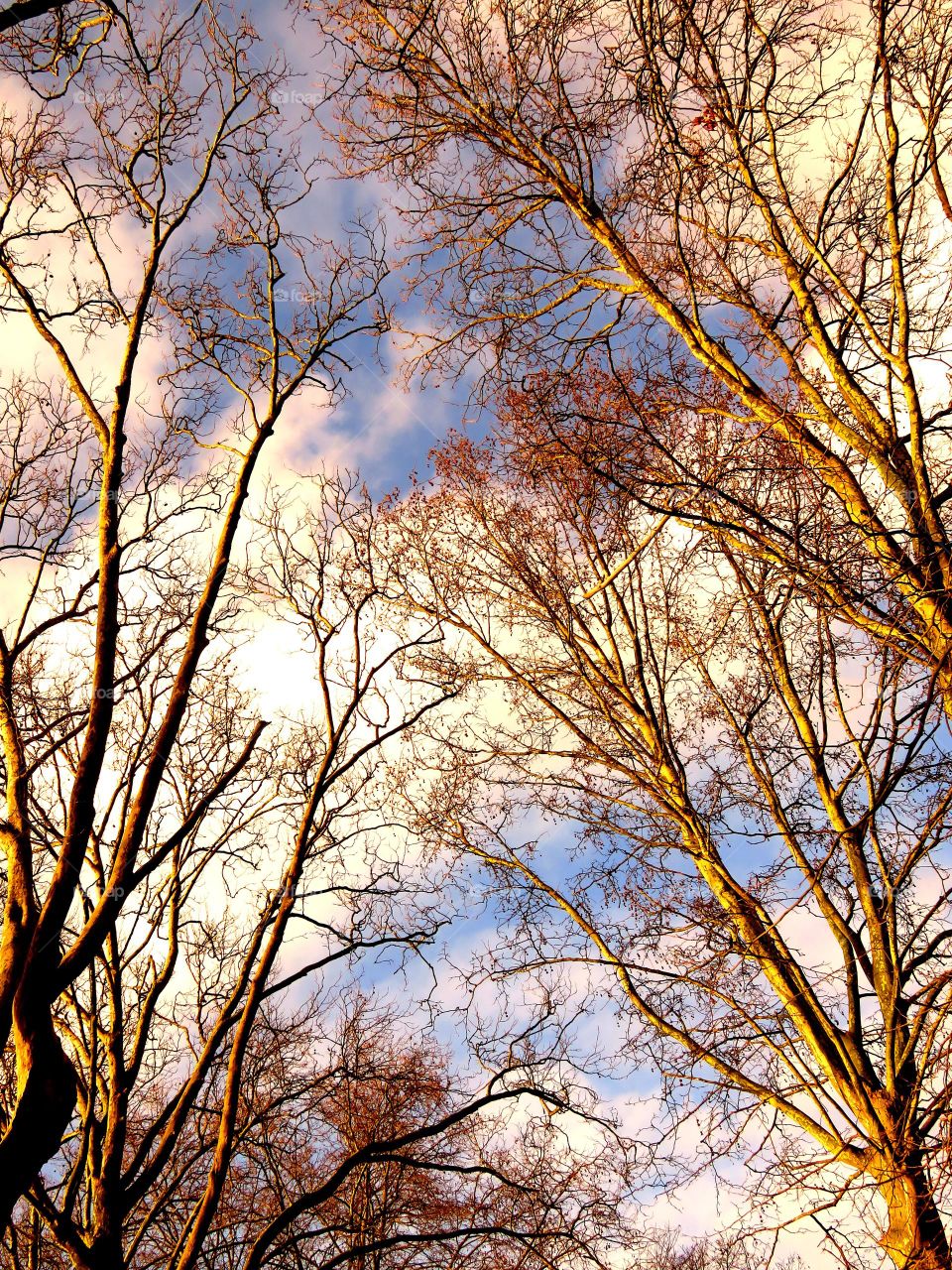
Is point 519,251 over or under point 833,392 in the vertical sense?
over

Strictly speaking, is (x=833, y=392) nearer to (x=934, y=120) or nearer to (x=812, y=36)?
(x=934, y=120)

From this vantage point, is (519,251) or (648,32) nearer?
(648,32)

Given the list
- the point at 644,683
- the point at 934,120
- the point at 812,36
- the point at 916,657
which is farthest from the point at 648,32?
the point at 644,683

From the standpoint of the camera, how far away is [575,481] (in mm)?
8109

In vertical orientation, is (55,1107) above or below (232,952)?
below

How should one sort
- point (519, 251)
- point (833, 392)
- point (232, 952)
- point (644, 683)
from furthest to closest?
point (232, 952), point (644, 683), point (519, 251), point (833, 392)

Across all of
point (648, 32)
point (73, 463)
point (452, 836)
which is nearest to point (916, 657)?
point (648, 32)

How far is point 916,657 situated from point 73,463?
7007 millimetres

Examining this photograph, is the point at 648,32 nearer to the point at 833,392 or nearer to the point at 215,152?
the point at 833,392

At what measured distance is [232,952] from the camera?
983 cm

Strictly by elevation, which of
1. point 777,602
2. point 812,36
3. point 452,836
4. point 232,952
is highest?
point 812,36

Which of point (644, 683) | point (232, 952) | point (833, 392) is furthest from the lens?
point (232, 952)

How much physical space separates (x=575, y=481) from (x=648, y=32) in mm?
3583

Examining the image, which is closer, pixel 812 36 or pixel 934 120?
pixel 934 120
